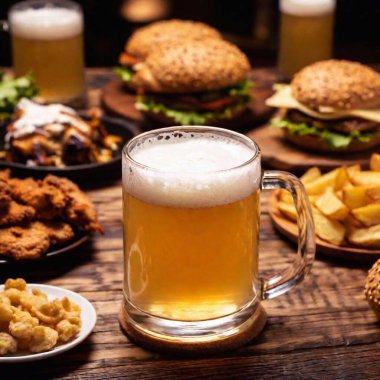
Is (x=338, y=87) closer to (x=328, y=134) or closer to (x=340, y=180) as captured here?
(x=328, y=134)

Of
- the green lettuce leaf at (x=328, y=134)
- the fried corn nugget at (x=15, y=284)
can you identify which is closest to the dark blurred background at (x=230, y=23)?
the green lettuce leaf at (x=328, y=134)

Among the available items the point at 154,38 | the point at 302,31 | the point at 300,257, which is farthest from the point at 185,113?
the point at 300,257

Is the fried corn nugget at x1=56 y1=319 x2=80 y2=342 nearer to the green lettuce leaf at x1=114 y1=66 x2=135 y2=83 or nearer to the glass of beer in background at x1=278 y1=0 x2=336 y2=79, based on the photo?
the green lettuce leaf at x1=114 y1=66 x2=135 y2=83

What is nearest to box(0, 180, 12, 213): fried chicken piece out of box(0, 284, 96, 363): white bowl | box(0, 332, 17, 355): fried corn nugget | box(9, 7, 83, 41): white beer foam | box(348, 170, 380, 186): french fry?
box(0, 284, 96, 363): white bowl

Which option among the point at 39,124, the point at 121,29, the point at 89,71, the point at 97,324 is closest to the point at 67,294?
the point at 97,324

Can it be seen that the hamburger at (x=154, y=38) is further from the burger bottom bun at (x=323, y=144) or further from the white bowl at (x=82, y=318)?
the white bowl at (x=82, y=318)

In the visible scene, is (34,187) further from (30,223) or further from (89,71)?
(89,71)
